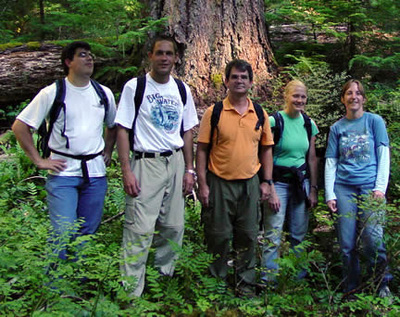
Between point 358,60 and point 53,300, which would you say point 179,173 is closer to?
point 53,300

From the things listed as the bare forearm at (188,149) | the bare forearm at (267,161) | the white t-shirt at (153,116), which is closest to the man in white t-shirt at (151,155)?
the white t-shirt at (153,116)

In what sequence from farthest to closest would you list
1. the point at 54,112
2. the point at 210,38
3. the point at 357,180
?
the point at 210,38 → the point at 357,180 → the point at 54,112

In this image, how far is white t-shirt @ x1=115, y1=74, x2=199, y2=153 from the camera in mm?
4035

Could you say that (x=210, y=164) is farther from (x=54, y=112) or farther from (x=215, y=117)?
(x=54, y=112)

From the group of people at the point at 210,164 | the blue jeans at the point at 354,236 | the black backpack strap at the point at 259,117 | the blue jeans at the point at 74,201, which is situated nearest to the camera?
the blue jeans at the point at 74,201

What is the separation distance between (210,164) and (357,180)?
1.57 meters

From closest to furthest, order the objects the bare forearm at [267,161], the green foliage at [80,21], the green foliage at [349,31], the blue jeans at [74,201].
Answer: the blue jeans at [74,201], the bare forearm at [267,161], the green foliage at [349,31], the green foliage at [80,21]

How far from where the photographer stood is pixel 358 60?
25.3 feet

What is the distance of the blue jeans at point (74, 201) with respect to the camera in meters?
3.87

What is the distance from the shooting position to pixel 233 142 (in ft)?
13.7

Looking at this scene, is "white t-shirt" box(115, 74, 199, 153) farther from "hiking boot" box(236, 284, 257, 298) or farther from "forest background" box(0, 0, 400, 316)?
"hiking boot" box(236, 284, 257, 298)

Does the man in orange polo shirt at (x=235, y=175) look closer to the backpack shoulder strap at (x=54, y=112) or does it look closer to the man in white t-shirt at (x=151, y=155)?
the man in white t-shirt at (x=151, y=155)

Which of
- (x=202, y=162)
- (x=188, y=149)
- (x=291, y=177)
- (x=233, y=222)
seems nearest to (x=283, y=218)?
(x=291, y=177)

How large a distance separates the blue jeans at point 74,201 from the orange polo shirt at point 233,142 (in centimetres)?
121
